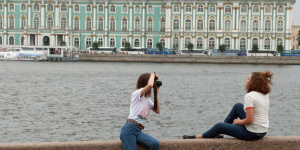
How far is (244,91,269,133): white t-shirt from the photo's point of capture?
7926 mm

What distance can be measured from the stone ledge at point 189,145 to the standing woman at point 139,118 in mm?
176

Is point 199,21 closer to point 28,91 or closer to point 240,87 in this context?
point 240,87

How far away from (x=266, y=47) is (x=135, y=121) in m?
77.3

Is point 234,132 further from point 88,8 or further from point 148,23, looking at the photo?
point 88,8

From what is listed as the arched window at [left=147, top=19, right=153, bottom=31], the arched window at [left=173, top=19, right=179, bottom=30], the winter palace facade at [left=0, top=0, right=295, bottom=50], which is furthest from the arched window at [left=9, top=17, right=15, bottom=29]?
the arched window at [left=173, top=19, right=179, bottom=30]

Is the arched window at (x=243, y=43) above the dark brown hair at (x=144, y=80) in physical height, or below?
above

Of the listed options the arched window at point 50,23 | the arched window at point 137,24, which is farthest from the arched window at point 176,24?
the arched window at point 50,23

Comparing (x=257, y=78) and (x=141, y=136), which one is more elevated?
(x=257, y=78)

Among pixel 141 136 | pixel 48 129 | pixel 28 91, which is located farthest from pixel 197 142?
pixel 28 91

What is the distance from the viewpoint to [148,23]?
8462cm

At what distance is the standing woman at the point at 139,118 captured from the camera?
7723 mm

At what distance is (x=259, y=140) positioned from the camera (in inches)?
317

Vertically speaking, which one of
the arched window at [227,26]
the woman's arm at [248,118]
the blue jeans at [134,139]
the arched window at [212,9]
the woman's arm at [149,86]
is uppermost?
the arched window at [212,9]

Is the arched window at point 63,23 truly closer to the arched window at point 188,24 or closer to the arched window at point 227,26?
the arched window at point 188,24
